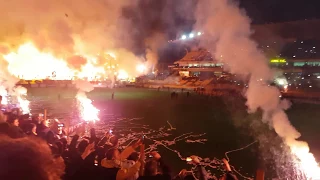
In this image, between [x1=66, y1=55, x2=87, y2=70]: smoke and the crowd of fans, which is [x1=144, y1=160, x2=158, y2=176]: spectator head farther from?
[x1=66, y1=55, x2=87, y2=70]: smoke

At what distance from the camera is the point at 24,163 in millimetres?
4453

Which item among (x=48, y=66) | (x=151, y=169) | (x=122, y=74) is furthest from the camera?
(x=122, y=74)

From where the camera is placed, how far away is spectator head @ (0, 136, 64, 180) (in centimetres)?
433

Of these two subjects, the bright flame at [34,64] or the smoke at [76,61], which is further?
the smoke at [76,61]

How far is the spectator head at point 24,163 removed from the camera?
433 centimetres

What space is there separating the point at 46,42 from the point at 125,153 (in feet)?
90.3

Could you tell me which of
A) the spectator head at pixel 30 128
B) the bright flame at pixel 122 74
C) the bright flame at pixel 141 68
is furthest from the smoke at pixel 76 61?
the spectator head at pixel 30 128

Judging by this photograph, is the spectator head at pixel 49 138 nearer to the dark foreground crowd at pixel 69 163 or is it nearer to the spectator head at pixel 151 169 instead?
the dark foreground crowd at pixel 69 163

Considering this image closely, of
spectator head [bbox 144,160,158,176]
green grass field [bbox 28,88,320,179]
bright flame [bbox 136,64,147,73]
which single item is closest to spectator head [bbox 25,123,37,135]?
spectator head [bbox 144,160,158,176]

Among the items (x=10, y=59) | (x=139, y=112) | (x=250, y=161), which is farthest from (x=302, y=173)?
(x=10, y=59)

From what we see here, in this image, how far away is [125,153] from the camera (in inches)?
271

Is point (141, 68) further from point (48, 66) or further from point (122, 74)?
point (48, 66)

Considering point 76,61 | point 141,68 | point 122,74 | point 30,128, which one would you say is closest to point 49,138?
point 30,128

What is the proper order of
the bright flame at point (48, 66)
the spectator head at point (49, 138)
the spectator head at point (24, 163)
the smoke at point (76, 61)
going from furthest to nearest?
the smoke at point (76, 61) < the bright flame at point (48, 66) < the spectator head at point (49, 138) < the spectator head at point (24, 163)
